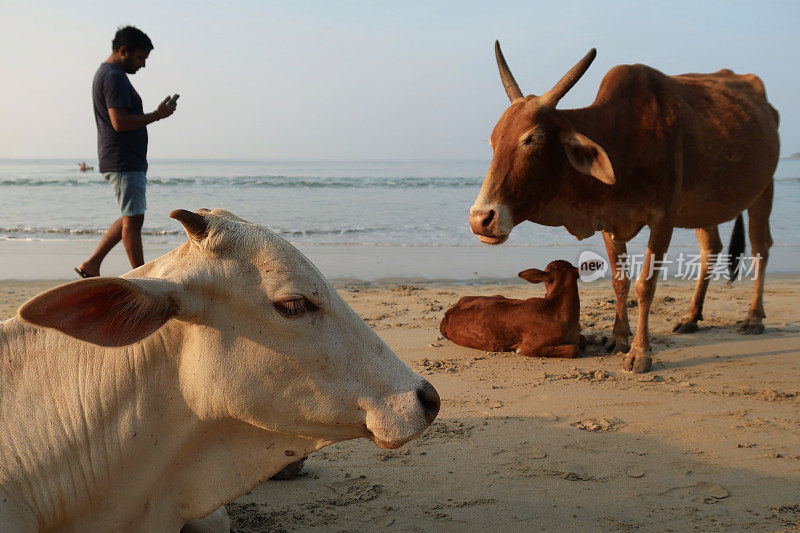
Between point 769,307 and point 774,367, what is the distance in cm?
227

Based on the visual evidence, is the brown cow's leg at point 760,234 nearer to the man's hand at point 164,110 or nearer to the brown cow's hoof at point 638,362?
the brown cow's hoof at point 638,362

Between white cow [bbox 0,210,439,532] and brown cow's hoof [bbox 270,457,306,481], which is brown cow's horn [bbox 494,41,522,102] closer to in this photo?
brown cow's hoof [bbox 270,457,306,481]

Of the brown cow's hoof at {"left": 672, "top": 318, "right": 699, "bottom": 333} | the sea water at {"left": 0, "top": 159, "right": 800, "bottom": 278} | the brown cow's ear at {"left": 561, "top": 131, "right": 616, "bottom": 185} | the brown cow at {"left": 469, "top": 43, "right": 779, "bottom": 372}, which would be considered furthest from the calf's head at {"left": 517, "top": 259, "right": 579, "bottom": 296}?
the sea water at {"left": 0, "top": 159, "right": 800, "bottom": 278}

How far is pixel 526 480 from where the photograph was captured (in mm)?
3283

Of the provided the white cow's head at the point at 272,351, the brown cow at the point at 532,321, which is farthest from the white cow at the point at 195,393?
the brown cow at the point at 532,321

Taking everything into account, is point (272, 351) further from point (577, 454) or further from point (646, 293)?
point (646, 293)

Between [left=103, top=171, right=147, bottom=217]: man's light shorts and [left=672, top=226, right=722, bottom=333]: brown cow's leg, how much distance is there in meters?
4.55

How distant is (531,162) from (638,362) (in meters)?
1.57

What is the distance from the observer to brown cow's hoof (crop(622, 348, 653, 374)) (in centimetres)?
504

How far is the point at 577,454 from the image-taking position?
3.58 metres

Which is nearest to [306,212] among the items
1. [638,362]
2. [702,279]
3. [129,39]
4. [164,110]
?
[129,39]

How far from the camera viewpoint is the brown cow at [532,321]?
5344mm

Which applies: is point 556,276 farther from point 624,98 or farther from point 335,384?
point 335,384

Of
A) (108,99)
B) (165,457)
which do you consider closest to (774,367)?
(165,457)
